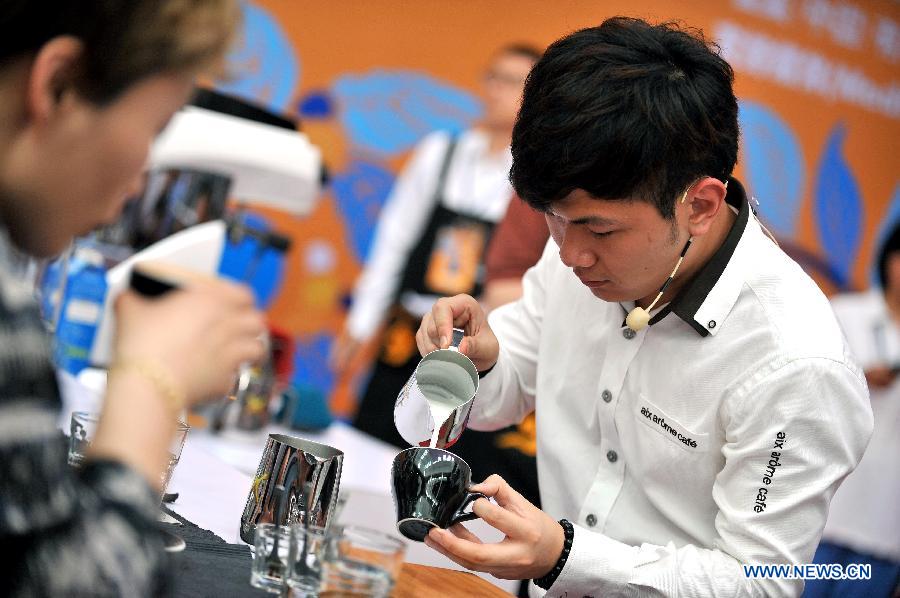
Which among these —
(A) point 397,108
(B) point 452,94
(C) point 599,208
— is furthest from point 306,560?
(B) point 452,94

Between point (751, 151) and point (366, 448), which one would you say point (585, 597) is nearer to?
point (366, 448)

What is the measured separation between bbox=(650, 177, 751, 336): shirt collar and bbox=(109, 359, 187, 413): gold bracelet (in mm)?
1045

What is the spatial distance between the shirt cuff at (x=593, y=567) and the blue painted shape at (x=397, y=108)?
3.62 m

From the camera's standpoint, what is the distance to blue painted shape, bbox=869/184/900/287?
6.70 m

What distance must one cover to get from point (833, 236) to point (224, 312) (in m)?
6.14

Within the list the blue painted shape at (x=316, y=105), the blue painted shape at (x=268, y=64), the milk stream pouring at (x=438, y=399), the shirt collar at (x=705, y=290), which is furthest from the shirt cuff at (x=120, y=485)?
the blue painted shape at (x=316, y=105)

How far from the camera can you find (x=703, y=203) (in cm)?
165

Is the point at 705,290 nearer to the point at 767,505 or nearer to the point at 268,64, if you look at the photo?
the point at 767,505

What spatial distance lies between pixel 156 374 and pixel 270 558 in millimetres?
398

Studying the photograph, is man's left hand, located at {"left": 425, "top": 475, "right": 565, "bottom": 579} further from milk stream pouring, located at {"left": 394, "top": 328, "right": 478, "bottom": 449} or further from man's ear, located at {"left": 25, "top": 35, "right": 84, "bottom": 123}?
man's ear, located at {"left": 25, "top": 35, "right": 84, "bottom": 123}

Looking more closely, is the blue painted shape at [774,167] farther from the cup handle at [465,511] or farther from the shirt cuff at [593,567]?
the cup handle at [465,511]

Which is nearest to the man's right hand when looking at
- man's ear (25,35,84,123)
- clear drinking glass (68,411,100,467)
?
clear drinking glass (68,411,100,467)

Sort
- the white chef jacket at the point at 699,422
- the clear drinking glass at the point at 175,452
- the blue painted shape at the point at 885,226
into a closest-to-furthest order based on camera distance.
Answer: the clear drinking glass at the point at 175,452
the white chef jacket at the point at 699,422
the blue painted shape at the point at 885,226

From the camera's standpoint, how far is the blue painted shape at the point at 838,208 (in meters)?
6.47
